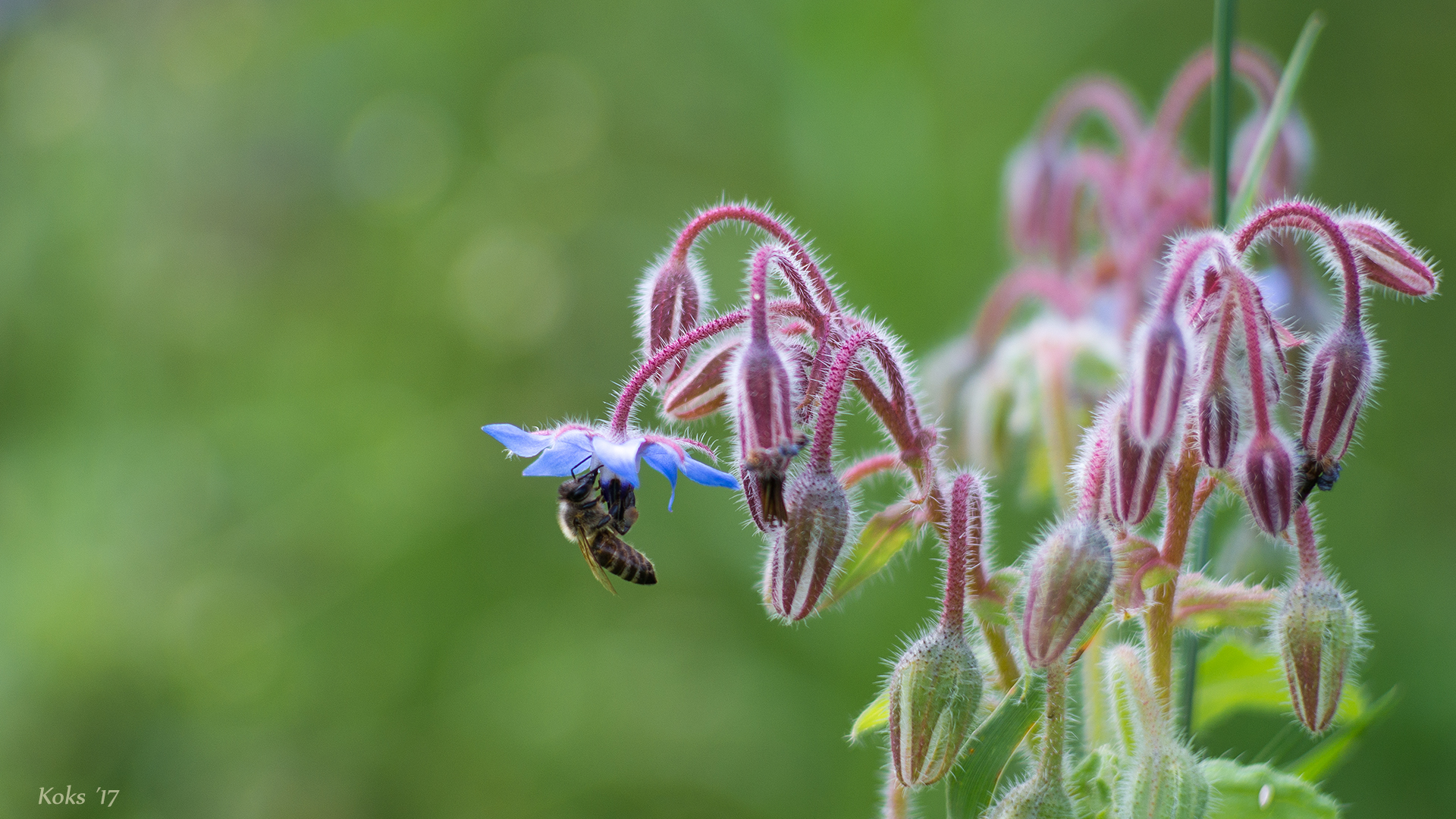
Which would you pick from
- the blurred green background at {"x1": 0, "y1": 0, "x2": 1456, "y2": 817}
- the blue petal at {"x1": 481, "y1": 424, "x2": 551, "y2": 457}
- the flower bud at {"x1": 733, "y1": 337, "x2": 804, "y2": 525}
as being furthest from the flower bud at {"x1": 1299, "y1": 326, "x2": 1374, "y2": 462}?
the blurred green background at {"x1": 0, "y1": 0, "x2": 1456, "y2": 817}

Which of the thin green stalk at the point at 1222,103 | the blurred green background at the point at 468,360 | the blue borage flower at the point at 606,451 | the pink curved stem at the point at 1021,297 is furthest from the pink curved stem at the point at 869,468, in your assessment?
the blurred green background at the point at 468,360

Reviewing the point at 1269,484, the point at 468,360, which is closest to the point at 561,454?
the point at 1269,484

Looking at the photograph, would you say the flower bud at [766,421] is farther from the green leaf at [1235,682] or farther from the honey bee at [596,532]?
the green leaf at [1235,682]

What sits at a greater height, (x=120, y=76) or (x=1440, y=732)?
(x=120, y=76)

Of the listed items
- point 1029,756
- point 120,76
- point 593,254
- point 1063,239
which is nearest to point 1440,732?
point 1063,239

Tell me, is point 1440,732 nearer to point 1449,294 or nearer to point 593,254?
point 1449,294

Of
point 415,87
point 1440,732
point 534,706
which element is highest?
point 415,87
